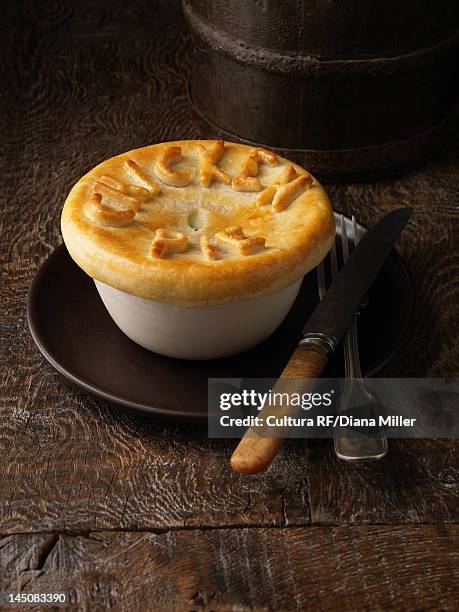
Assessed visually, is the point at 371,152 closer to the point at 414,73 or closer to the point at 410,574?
the point at 414,73

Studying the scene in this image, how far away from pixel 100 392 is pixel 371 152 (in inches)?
31.2

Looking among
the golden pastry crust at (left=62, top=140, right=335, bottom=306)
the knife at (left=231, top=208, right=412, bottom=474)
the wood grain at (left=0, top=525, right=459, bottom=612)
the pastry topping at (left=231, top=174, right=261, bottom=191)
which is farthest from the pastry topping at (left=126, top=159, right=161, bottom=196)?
the wood grain at (left=0, top=525, right=459, bottom=612)

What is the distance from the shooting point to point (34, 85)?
6.68 ft

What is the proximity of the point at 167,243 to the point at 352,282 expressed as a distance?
0.28m

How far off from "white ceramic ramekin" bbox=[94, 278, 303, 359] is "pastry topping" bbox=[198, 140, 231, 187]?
188mm

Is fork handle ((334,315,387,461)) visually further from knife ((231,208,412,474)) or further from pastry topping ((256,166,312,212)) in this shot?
pastry topping ((256,166,312,212))

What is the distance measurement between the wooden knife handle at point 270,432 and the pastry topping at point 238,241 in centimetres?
14

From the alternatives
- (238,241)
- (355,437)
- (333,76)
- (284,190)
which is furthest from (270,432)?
(333,76)

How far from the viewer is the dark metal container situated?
5.13 ft

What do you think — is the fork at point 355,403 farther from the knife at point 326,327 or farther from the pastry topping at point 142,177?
the pastry topping at point 142,177

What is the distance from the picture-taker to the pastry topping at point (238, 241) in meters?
1.12

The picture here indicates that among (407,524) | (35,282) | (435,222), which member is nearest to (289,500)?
(407,524)

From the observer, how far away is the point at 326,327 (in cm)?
116

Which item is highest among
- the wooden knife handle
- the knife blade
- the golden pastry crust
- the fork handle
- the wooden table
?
the golden pastry crust
